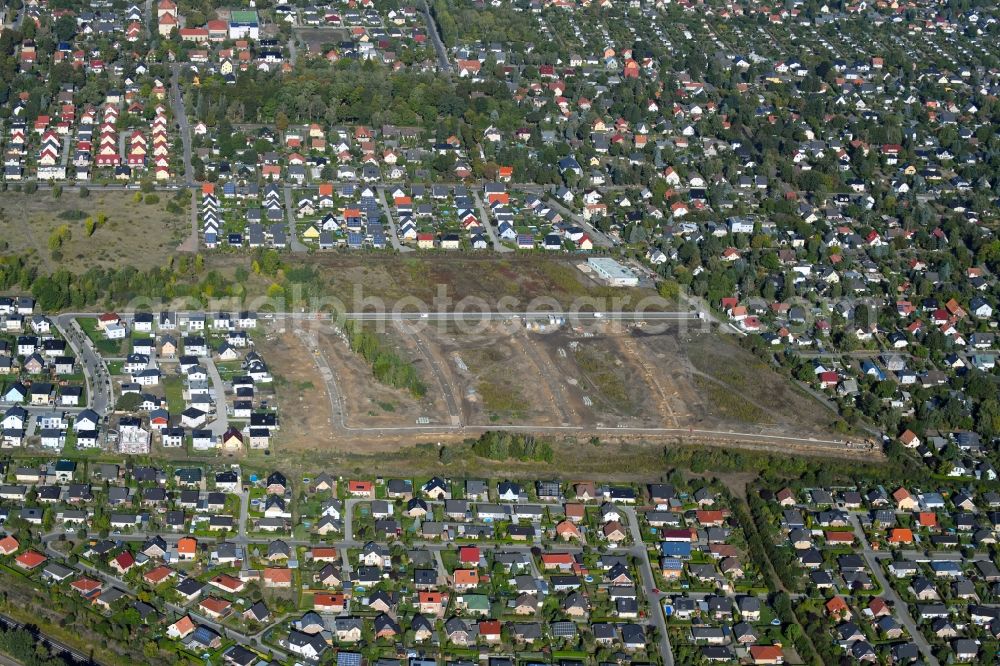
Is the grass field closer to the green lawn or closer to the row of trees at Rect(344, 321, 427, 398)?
the green lawn

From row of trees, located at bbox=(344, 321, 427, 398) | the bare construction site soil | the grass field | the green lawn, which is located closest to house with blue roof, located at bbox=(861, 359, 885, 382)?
the bare construction site soil

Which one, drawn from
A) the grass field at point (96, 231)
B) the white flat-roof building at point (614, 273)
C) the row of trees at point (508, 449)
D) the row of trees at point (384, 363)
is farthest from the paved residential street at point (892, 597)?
the grass field at point (96, 231)

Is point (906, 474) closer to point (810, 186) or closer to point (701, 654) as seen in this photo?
point (701, 654)

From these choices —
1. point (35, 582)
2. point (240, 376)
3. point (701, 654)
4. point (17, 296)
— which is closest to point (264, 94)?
point (17, 296)

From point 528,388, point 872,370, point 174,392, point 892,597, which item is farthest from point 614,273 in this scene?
point 892,597

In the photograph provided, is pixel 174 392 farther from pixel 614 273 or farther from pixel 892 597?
pixel 892 597

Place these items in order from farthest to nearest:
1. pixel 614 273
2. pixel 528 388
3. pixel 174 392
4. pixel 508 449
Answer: pixel 614 273, pixel 528 388, pixel 174 392, pixel 508 449

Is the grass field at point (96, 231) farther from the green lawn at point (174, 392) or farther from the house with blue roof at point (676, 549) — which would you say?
the house with blue roof at point (676, 549)

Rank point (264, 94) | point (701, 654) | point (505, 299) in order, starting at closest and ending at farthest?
point (701, 654) < point (505, 299) < point (264, 94)
